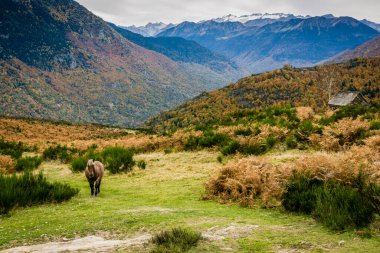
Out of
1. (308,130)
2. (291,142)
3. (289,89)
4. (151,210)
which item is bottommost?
(151,210)

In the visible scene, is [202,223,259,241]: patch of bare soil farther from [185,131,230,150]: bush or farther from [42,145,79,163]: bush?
[42,145,79,163]: bush

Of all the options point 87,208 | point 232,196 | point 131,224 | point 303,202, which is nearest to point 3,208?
point 87,208

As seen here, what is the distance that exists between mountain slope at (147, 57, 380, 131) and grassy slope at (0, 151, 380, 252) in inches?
2466

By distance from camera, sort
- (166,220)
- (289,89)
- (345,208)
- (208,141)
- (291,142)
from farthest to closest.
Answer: (289,89) < (208,141) < (291,142) < (166,220) < (345,208)

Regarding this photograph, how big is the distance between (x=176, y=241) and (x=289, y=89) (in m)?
87.9

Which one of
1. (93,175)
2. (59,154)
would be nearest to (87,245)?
(93,175)

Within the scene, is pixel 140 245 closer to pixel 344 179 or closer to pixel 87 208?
pixel 87 208

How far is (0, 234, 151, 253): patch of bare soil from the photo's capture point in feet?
19.2

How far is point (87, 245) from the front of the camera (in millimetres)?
6121

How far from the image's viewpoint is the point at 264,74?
105 meters

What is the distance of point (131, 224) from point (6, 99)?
198m

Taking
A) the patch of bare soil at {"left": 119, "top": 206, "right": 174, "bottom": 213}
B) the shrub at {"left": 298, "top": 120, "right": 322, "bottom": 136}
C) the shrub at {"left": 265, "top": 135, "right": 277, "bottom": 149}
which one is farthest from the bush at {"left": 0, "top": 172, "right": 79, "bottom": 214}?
the shrub at {"left": 298, "top": 120, "right": 322, "bottom": 136}

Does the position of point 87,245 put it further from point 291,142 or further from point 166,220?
point 291,142

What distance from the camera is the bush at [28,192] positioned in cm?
937
